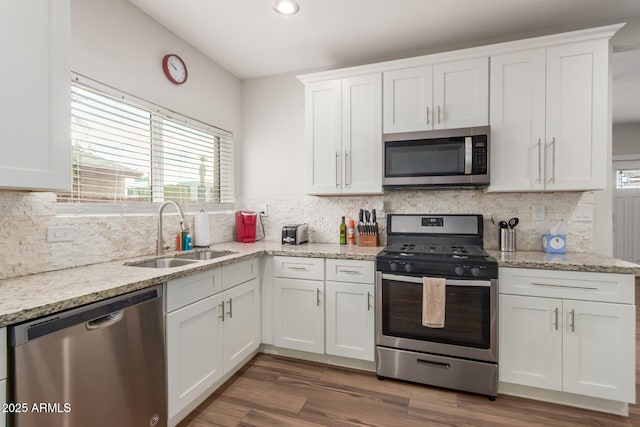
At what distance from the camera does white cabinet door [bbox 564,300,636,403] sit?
186 cm

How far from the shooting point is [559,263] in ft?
6.44

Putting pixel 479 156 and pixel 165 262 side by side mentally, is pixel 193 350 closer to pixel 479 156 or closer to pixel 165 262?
pixel 165 262

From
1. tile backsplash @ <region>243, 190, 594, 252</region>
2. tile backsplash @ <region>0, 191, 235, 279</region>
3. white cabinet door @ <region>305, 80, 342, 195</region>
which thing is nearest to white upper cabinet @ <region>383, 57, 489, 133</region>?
white cabinet door @ <region>305, 80, 342, 195</region>

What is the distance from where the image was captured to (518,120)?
2271 millimetres

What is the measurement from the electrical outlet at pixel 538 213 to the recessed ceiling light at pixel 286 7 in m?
2.33

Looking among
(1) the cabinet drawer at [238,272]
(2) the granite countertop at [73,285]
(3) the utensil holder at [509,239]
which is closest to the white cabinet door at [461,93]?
(3) the utensil holder at [509,239]

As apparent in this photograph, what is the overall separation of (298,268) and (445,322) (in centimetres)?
A: 113

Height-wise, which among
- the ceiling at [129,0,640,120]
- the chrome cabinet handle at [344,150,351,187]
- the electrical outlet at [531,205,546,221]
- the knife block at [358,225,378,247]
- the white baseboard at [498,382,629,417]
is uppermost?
the ceiling at [129,0,640,120]

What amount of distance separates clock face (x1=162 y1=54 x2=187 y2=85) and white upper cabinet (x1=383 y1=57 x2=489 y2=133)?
165 centimetres

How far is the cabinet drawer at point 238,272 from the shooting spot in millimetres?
2174

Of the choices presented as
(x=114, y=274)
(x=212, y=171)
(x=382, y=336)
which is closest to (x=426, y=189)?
(x=382, y=336)

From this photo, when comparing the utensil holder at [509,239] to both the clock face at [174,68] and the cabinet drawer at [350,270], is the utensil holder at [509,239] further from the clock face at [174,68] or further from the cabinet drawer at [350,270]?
the clock face at [174,68]

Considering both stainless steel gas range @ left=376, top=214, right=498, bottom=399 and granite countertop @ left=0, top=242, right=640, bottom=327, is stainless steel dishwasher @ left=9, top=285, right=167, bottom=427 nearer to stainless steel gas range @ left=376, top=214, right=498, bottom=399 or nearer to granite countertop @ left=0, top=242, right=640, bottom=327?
granite countertop @ left=0, top=242, right=640, bottom=327

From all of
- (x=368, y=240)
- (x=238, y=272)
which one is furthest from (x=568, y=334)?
(x=238, y=272)
